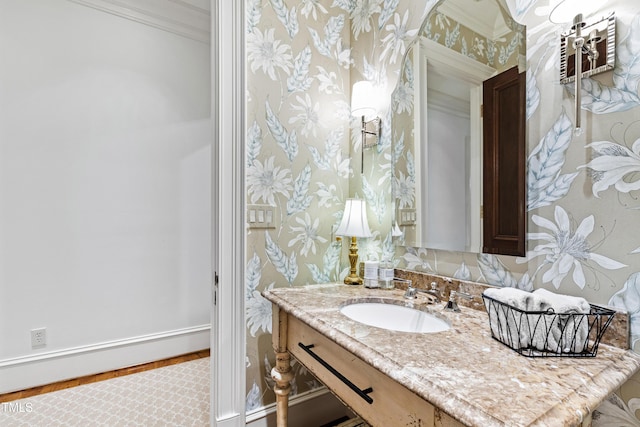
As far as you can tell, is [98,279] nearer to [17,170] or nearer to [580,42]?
[17,170]

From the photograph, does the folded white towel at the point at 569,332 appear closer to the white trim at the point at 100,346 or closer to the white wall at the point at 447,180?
the white wall at the point at 447,180

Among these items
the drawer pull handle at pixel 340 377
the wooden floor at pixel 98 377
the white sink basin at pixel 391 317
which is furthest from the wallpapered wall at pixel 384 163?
the wooden floor at pixel 98 377

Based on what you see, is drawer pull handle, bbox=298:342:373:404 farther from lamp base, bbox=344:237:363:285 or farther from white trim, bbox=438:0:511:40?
white trim, bbox=438:0:511:40

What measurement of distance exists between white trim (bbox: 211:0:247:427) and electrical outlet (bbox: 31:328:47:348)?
1.45 m

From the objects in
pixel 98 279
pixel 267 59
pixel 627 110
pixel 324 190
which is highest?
pixel 267 59

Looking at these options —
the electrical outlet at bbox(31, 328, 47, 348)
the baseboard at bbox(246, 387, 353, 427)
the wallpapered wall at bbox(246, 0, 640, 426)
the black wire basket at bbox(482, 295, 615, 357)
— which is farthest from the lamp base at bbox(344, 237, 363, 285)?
the electrical outlet at bbox(31, 328, 47, 348)

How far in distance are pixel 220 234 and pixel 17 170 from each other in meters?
1.63

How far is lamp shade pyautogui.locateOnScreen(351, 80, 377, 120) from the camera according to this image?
1499mm

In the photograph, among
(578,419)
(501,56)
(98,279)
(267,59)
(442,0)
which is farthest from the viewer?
(98,279)

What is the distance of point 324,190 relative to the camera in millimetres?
1623

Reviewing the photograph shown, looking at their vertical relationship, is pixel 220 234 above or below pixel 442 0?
below

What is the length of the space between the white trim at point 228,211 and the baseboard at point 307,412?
3.6 inches

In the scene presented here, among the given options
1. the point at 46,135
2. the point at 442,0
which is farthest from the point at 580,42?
the point at 46,135

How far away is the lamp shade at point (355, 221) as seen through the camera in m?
1.46
